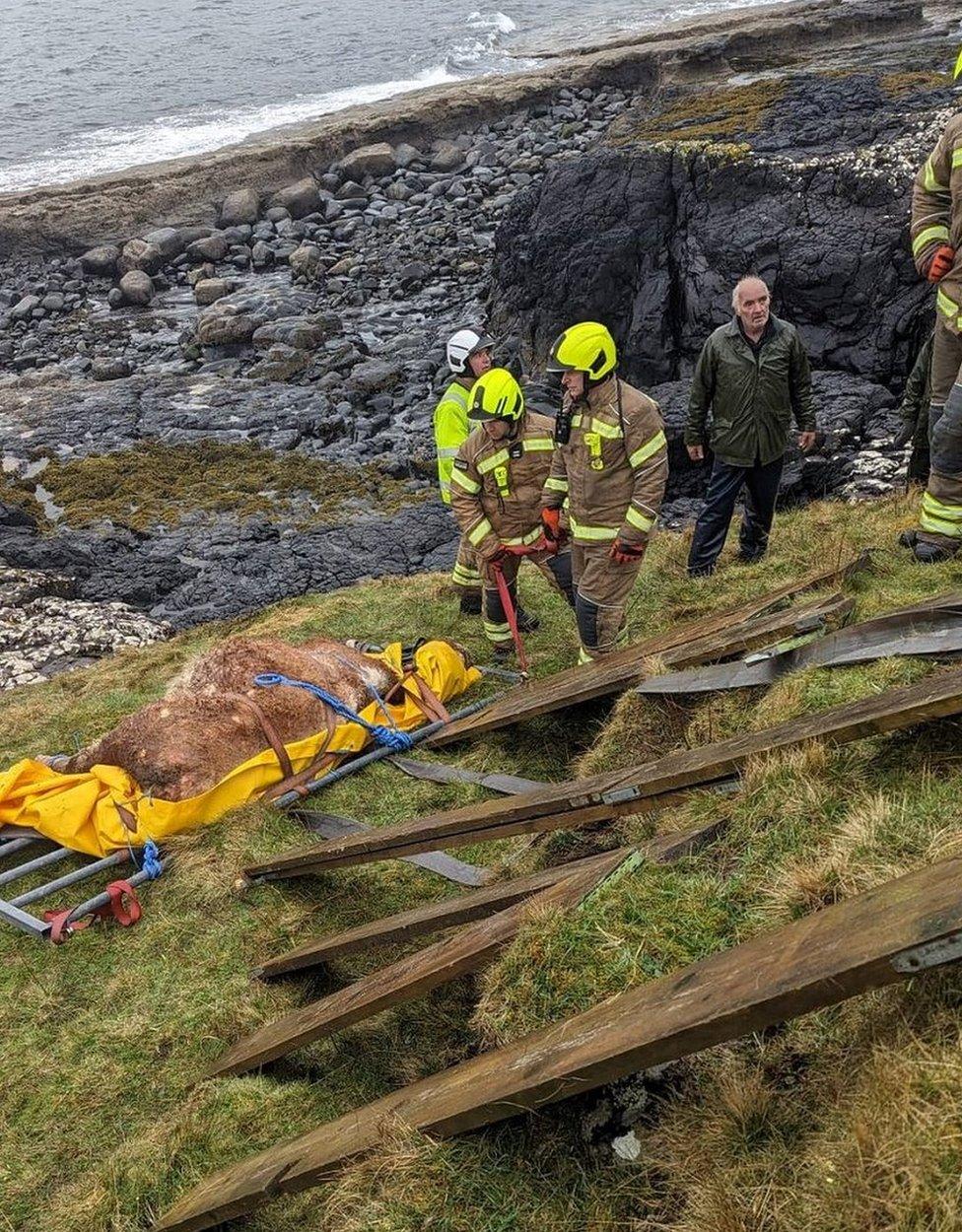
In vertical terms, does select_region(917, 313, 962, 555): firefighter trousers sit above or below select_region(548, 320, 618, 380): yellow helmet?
below

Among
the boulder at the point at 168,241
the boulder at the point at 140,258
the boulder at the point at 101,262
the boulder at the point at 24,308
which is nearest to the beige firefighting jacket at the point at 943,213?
the boulder at the point at 24,308

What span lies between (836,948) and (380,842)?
323 centimetres

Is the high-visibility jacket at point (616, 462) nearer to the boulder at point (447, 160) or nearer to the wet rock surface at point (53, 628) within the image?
the wet rock surface at point (53, 628)

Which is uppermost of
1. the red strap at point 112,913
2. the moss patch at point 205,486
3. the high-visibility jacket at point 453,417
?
the high-visibility jacket at point 453,417

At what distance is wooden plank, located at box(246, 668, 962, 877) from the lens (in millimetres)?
3756

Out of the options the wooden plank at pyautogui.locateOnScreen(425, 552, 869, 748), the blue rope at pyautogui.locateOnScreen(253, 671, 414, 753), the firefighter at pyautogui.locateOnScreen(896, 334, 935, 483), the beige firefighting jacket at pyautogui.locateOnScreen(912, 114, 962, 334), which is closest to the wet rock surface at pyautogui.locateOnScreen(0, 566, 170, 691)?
the blue rope at pyautogui.locateOnScreen(253, 671, 414, 753)

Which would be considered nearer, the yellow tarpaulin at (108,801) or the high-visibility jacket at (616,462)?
the yellow tarpaulin at (108,801)

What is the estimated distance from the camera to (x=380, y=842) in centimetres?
532

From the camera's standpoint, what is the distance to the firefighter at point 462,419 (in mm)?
9164

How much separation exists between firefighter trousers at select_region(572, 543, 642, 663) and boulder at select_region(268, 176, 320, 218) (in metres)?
28.0

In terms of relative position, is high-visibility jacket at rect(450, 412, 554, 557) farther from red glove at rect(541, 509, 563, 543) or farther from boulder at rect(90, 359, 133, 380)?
boulder at rect(90, 359, 133, 380)

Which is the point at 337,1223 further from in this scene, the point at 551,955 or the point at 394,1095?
the point at 551,955

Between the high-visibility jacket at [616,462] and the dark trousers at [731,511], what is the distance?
168 centimetres

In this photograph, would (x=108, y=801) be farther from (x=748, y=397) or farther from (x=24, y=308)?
(x=24, y=308)
